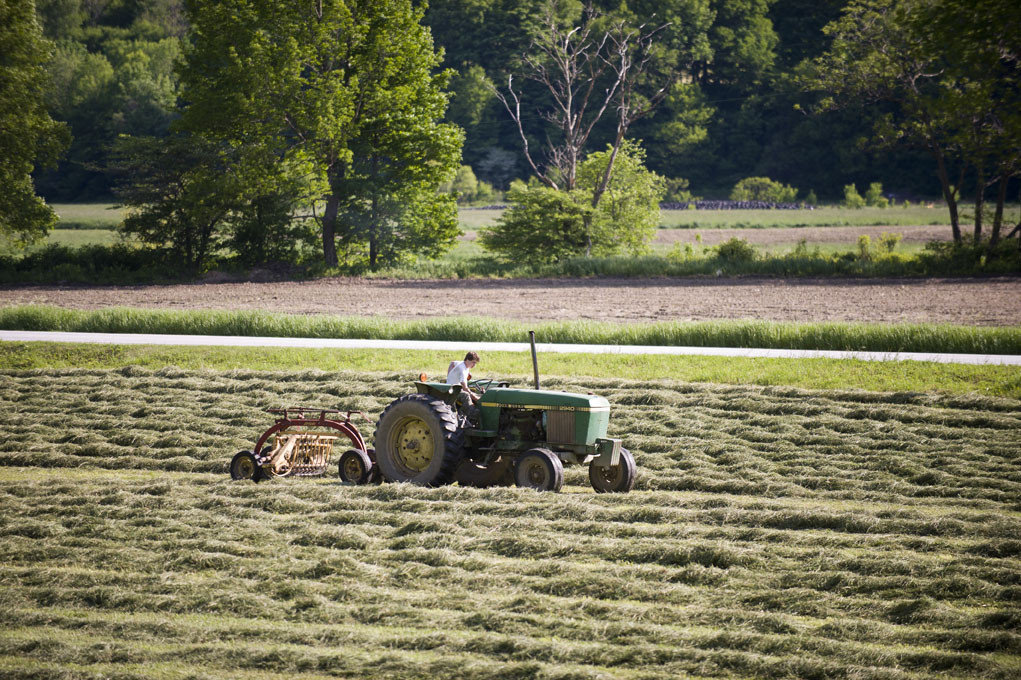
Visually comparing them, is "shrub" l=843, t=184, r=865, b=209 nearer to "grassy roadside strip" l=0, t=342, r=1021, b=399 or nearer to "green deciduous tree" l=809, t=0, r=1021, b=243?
"green deciduous tree" l=809, t=0, r=1021, b=243

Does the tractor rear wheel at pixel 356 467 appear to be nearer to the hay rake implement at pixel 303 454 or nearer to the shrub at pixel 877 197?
the hay rake implement at pixel 303 454

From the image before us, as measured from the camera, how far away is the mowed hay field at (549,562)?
21.3ft

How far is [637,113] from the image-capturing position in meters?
39.7

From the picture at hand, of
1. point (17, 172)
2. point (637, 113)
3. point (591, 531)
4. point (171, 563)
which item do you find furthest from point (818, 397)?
point (17, 172)

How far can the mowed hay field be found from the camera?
6.49 m

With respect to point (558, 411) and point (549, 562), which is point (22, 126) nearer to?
point (558, 411)

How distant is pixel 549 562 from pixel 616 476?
8.91 ft

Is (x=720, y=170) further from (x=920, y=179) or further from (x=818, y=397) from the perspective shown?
(x=818, y=397)

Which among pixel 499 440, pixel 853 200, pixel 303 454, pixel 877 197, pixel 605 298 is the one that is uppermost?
pixel 877 197

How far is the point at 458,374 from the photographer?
10.7 metres

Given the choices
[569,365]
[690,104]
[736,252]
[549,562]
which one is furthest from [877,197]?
[549,562]

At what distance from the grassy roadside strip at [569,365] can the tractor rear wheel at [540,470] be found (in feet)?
16.5

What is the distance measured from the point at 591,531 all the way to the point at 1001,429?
669 cm

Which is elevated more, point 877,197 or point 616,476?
point 877,197
